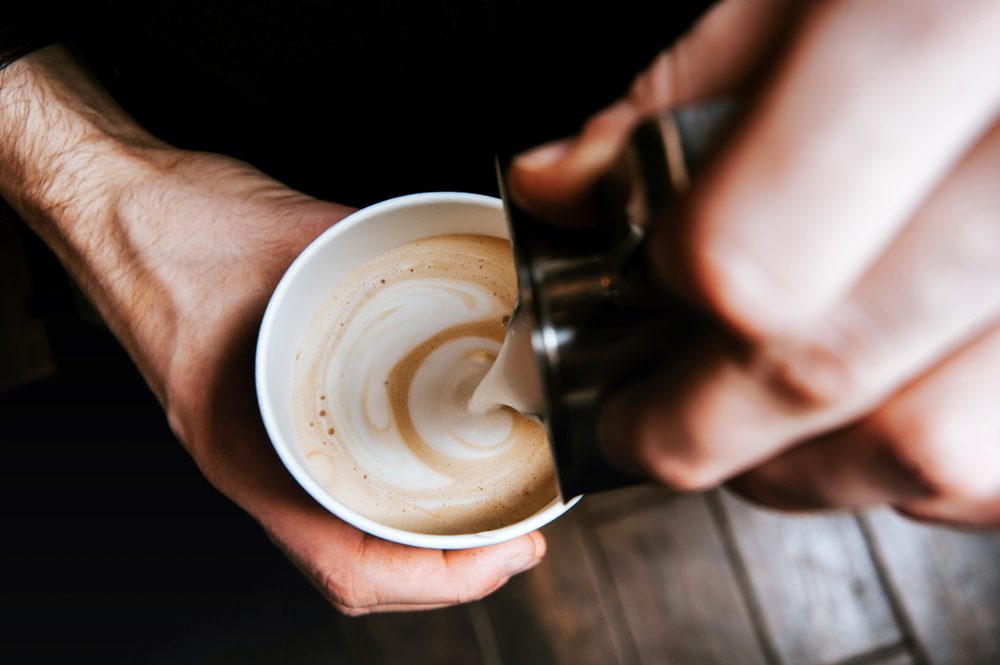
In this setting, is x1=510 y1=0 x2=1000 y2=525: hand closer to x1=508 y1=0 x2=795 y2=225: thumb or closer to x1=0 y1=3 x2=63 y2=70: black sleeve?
x1=508 y1=0 x2=795 y2=225: thumb

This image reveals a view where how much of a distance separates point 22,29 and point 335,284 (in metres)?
0.38

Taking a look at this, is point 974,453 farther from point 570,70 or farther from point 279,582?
point 279,582

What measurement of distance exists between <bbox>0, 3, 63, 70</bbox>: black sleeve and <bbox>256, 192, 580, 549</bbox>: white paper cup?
351 mm

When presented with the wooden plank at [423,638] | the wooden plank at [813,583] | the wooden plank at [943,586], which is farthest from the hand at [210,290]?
the wooden plank at [943,586]

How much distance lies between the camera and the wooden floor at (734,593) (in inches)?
46.5

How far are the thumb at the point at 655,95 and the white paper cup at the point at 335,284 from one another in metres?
0.20

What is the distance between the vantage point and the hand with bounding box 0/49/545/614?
0.60 meters

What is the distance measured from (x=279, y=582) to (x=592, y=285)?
0.81m

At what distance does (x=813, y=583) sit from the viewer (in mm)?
1212

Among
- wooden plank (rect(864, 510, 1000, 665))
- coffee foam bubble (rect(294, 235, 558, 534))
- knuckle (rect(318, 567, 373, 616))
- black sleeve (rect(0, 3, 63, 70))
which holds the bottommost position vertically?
wooden plank (rect(864, 510, 1000, 665))

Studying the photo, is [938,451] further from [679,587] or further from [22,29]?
[679,587]

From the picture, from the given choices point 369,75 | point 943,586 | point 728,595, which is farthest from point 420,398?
point 943,586

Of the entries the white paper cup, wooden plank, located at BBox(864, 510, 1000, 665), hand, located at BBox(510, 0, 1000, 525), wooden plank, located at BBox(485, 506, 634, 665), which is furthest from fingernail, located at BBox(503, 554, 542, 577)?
wooden plank, located at BBox(864, 510, 1000, 665)

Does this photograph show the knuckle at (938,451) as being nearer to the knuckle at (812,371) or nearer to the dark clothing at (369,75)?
the knuckle at (812,371)
